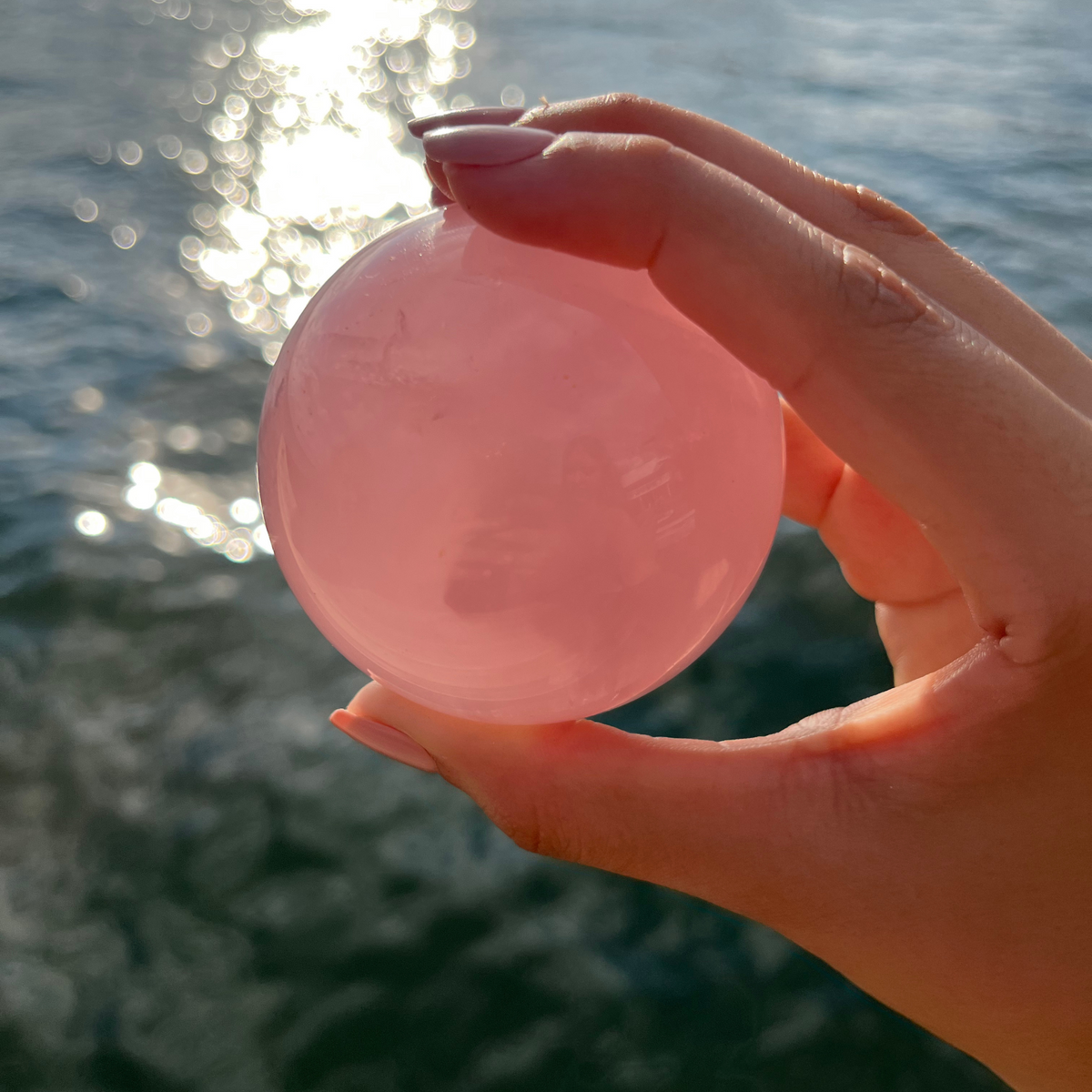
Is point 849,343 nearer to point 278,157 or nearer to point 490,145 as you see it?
point 490,145

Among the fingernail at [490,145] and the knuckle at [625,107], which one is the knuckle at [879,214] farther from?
the fingernail at [490,145]

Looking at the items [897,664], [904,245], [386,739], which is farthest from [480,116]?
[897,664]

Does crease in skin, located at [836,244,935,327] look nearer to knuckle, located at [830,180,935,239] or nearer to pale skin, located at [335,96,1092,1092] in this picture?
pale skin, located at [335,96,1092,1092]

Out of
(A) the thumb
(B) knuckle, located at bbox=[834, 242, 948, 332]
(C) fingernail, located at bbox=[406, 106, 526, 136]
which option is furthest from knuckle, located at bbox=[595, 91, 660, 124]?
(A) the thumb

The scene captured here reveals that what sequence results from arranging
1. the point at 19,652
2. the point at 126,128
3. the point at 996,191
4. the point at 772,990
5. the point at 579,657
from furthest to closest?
the point at 126,128 → the point at 996,191 → the point at 19,652 → the point at 772,990 → the point at 579,657

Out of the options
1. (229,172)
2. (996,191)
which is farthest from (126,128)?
(996,191)

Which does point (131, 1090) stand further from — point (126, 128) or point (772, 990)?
point (126, 128)

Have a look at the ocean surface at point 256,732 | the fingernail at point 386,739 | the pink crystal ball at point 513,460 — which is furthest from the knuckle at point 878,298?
the ocean surface at point 256,732
